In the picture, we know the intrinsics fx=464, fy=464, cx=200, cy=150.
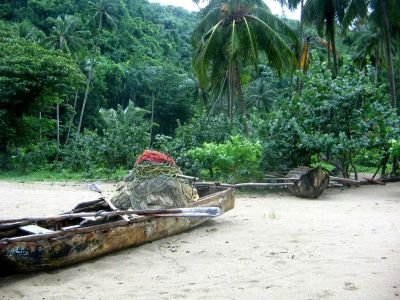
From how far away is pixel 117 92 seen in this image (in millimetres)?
44062

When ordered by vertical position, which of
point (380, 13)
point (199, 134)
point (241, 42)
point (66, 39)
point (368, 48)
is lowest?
point (199, 134)

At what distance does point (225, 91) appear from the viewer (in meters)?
32.0

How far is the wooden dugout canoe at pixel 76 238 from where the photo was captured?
16.4 feet

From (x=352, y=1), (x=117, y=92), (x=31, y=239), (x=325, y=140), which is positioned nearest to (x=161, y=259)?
(x=31, y=239)

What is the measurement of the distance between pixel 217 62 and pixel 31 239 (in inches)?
610

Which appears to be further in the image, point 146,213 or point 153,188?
point 153,188

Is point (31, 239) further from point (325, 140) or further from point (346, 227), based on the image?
point (325, 140)

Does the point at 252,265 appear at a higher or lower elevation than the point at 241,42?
lower

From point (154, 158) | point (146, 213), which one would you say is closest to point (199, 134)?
point (154, 158)

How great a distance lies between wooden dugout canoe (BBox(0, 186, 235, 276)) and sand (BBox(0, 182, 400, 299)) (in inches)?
5.2

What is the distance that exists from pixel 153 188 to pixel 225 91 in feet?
81.8

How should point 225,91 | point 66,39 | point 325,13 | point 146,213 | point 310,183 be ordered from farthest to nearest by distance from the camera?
point 66,39 < point 225,91 < point 325,13 < point 310,183 < point 146,213

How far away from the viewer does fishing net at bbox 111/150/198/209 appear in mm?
7520

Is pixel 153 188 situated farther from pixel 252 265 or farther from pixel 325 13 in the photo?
pixel 325 13
